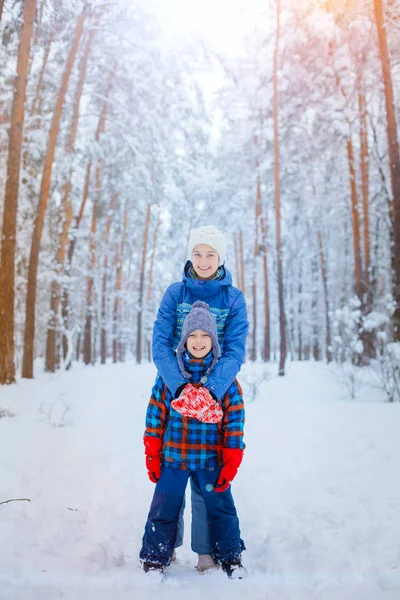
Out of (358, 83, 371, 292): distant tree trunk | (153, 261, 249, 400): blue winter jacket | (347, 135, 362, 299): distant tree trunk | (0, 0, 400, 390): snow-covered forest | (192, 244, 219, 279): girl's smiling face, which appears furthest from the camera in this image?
(347, 135, 362, 299): distant tree trunk

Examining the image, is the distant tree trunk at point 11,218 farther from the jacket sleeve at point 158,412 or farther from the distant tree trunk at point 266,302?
the distant tree trunk at point 266,302

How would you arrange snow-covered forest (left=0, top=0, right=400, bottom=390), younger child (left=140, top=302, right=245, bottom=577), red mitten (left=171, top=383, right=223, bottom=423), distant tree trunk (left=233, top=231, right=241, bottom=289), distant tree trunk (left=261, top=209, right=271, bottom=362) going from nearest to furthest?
red mitten (left=171, top=383, right=223, bottom=423) < younger child (left=140, top=302, right=245, bottom=577) < snow-covered forest (left=0, top=0, right=400, bottom=390) < distant tree trunk (left=261, top=209, right=271, bottom=362) < distant tree trunk (left=233, top=231, right=241, bottom=289)

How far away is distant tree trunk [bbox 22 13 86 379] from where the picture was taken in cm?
1080

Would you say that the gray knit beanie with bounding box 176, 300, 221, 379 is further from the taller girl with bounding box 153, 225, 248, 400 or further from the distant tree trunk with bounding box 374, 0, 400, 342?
the distant tree trunk with bounding box 374, 0, 400, 342

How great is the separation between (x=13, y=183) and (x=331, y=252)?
2350cm

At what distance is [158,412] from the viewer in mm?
2406

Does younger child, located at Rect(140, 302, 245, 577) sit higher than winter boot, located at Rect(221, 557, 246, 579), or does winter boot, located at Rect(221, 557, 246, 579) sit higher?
younger child, located at Rect(140, 302, 245, 577)

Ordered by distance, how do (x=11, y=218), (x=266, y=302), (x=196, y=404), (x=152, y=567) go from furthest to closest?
(x=266, y=302) → (x=11, y=218) → (x=152, y=567) → (x=196, y=404)

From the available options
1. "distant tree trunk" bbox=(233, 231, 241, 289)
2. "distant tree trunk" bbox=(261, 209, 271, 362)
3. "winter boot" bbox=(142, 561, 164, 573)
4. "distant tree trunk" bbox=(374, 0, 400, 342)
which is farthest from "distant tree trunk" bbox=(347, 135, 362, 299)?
"winter boot" bbox=(142, 561, 164, 573)

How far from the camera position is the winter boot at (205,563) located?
2.38 m

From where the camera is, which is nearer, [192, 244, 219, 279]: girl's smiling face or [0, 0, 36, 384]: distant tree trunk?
[192, 244, 219, 279]: girl's smiling face

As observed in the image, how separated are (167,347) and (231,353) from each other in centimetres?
39

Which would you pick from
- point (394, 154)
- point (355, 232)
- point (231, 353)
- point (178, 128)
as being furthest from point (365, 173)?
point (231, 353)

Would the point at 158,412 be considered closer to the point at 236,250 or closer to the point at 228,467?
the point at 228,467
